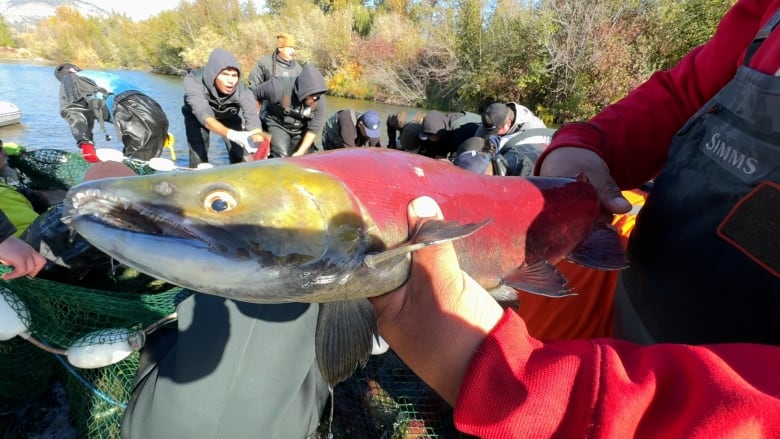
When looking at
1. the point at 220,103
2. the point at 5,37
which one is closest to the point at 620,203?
the point at 220,103

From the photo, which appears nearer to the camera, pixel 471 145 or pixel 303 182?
pixel 303 182

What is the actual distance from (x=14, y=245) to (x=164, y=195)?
210cm

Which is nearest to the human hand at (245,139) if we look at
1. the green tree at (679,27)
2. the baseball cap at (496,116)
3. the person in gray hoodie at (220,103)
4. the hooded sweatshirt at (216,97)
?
the person in gray hoodie at (220,103)

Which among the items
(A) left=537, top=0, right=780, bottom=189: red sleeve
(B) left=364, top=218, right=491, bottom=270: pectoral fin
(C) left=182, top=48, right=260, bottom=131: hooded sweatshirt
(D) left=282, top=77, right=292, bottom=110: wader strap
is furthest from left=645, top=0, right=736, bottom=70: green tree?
(B) left=364, top=218, right=491, bottom=270: pectoral fin

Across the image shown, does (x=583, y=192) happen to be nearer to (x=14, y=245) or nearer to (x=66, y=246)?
(x=14, y=245)

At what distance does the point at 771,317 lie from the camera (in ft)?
3.92

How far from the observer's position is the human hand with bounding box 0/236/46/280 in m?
2.34

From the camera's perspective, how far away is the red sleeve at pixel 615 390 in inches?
30.6

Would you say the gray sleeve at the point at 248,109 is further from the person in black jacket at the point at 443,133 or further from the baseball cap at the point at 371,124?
the person in black jacket at the point at 443,133

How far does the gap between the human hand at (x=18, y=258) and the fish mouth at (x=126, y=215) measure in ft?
5.85

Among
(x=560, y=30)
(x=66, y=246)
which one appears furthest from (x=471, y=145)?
(x=560, y=30)

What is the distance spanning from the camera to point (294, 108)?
7.91 meters

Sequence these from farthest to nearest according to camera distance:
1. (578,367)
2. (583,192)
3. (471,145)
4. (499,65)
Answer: (499,65), (471,145), (583,192), (578,367)

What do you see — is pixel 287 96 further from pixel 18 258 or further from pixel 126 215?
pixel 126 215
